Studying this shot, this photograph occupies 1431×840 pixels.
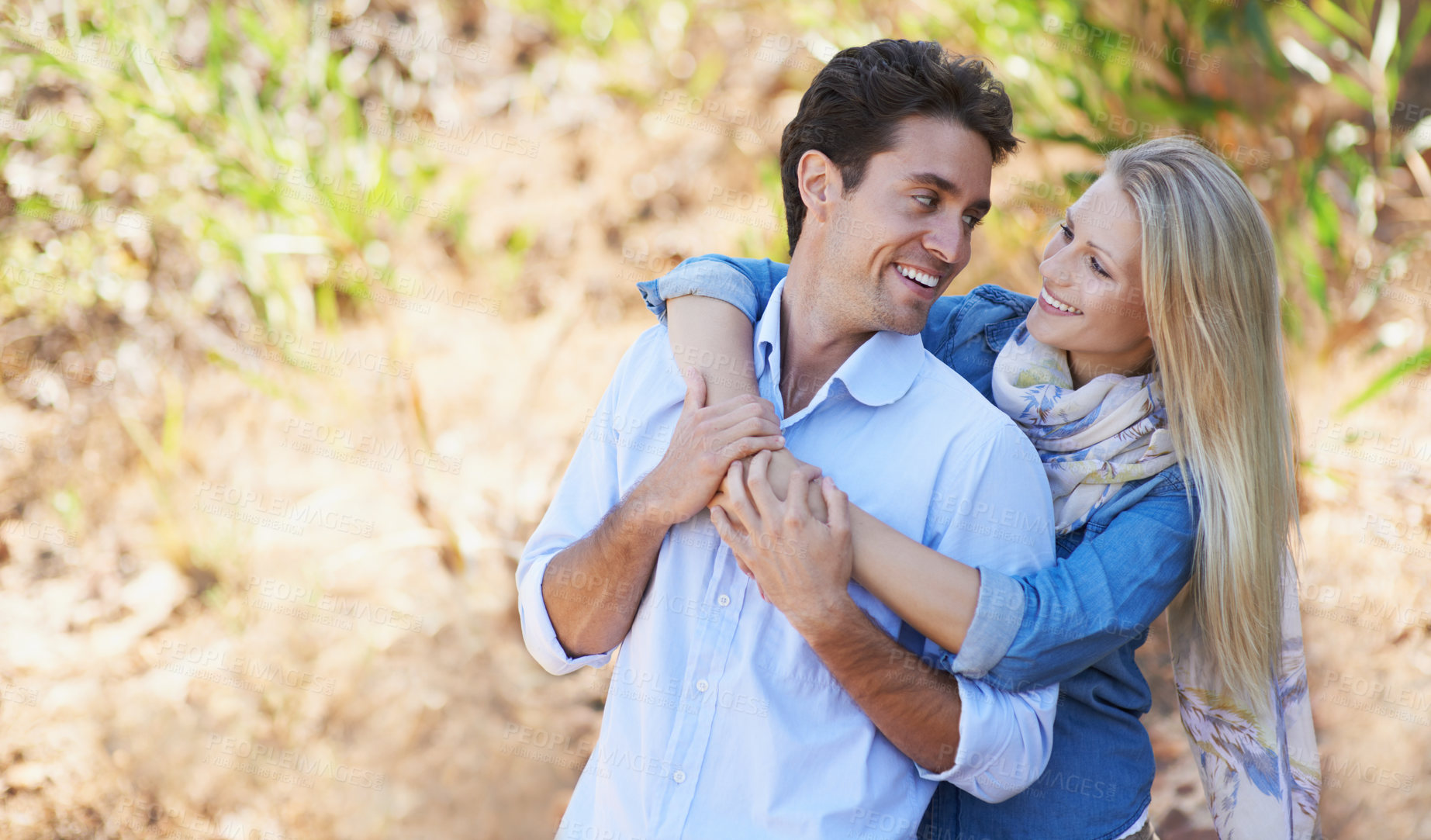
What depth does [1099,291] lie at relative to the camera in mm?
1634

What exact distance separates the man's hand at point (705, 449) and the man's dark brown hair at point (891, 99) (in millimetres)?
511

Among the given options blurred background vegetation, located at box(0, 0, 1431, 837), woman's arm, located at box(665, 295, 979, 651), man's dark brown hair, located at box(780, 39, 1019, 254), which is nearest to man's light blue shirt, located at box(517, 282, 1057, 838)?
woman's arm, located at box(665, 295, 979, 651)

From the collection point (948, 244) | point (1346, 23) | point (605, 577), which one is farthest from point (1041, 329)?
point (1346, 23)

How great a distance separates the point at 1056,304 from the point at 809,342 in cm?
43

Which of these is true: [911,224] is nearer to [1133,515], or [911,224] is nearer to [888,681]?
[1133,515]

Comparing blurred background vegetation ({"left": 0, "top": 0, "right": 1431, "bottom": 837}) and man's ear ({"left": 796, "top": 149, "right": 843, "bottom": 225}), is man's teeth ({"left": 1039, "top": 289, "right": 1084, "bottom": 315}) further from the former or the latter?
blurred background vegetation ({"left": 0, "top": 0, "right": 1431, "bottom": 837})

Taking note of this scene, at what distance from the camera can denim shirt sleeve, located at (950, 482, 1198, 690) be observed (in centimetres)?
143

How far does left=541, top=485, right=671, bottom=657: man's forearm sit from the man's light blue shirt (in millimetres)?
28

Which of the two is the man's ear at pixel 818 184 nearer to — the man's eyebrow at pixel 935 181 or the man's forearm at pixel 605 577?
the man's eyebrow at pixel 935 181

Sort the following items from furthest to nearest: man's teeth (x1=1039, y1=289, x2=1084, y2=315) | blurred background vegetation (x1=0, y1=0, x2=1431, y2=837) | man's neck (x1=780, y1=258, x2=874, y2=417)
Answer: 1. blurred background vegetation (x1=0, y1=0, x2=1431, y2=837)
2. man's neck (x1=780, y1=258, x2=874, y2=417)
3. man's teeth (x1=1039, y1=289, x2=1084, y2=315)

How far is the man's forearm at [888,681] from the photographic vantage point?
1.44 meters

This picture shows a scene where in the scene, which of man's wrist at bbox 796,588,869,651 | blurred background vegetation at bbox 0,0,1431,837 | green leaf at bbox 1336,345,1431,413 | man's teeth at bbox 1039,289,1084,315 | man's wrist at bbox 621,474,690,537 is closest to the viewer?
man's wrist at bbox 796,588,869,651

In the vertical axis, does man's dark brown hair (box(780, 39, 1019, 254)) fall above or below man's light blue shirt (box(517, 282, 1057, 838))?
above

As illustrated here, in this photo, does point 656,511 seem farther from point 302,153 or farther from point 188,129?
point 188,129
